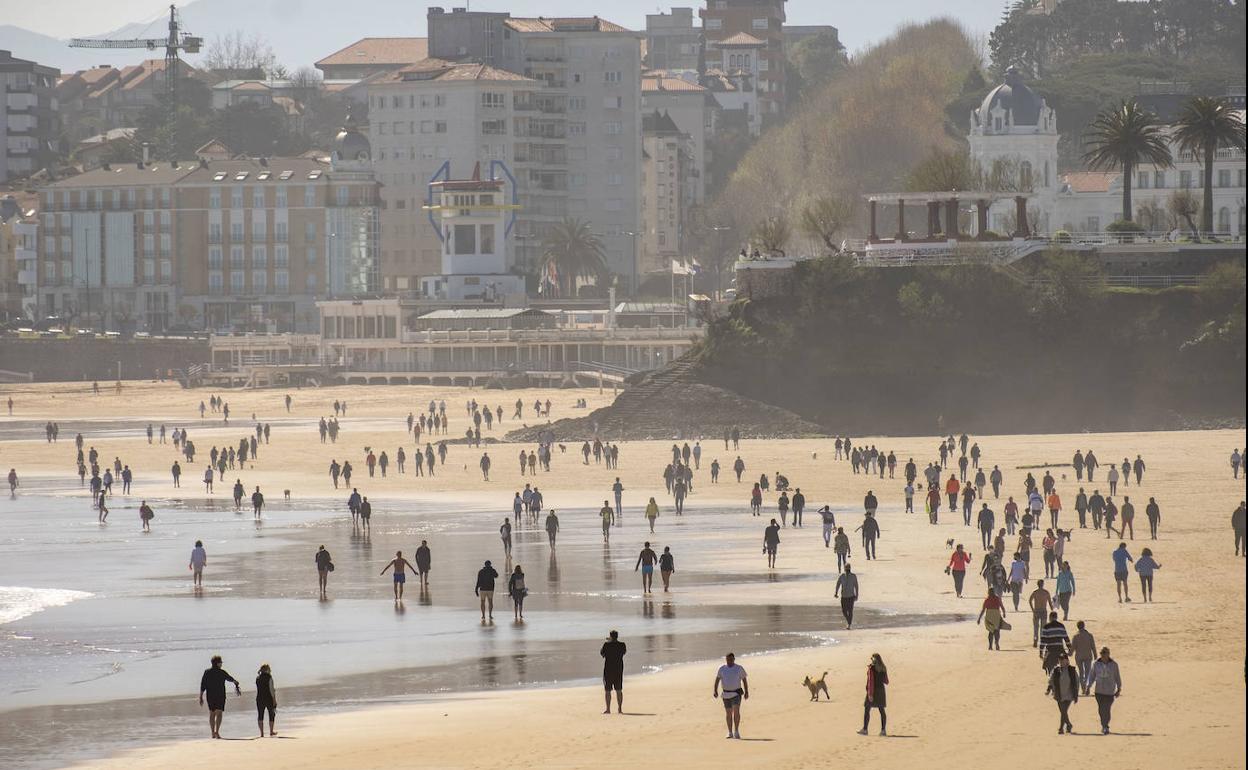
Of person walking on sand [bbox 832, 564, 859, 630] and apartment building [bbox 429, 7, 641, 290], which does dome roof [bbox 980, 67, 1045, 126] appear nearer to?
apartment building [bbox 429, 7, 641, 290]

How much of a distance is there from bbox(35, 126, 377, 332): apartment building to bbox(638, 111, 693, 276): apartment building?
2495 centimetres

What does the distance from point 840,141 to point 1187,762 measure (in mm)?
121921

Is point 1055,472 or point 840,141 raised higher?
point 840,141

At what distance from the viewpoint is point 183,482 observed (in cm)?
6575

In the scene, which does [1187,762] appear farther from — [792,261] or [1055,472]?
[792,261]

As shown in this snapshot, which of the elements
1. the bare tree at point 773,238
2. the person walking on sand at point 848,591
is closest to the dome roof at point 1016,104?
the bare tree at point 773,238

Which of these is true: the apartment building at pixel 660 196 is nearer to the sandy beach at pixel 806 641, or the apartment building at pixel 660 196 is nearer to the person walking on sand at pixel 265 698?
the sandy beach at pixel 806 641

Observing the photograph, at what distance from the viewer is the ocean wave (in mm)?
37312

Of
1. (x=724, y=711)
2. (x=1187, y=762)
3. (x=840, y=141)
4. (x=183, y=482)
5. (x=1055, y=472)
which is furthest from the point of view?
(x=840, y=141)

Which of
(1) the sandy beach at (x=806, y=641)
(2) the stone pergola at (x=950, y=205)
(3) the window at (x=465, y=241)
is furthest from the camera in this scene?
(3) the window at (x=465, y=241)

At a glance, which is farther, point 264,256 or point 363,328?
point 264,256

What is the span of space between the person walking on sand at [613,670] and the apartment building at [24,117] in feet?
529

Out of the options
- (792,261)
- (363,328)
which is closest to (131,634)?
(792,261)

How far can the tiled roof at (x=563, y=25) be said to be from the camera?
150000 mm
